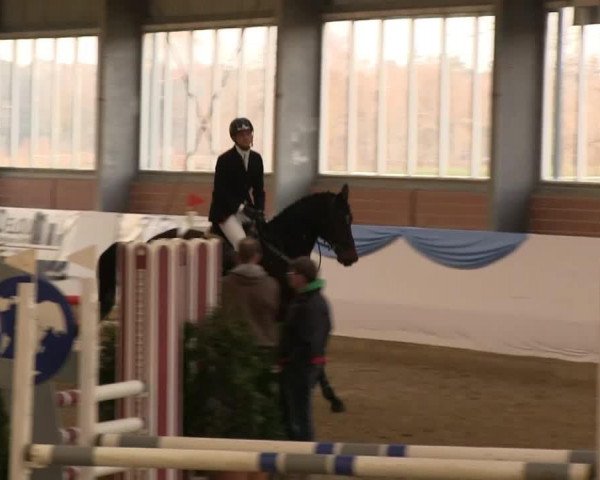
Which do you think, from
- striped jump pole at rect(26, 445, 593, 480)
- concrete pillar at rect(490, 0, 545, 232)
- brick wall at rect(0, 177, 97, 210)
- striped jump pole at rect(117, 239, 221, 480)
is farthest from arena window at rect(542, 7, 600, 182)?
striped jump pole at rect(26, 445, 593, 480)

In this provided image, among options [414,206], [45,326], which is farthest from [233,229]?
[414,206]

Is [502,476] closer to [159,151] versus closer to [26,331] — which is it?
[26,331]

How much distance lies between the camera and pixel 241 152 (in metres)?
9.74

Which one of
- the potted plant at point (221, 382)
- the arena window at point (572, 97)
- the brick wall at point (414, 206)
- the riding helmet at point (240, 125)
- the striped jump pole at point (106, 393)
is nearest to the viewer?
the striped jump pole at point (106, 393)

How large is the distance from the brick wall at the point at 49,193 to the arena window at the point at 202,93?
0.98 metres

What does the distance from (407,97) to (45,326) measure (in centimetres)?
1258

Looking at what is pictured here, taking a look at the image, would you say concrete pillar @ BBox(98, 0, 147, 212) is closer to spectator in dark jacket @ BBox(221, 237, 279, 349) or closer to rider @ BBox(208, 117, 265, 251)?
rider @ BBox(208, 117, 265, 251)

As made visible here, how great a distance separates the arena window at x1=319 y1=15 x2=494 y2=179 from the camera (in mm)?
15852

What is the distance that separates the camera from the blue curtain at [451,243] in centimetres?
1180

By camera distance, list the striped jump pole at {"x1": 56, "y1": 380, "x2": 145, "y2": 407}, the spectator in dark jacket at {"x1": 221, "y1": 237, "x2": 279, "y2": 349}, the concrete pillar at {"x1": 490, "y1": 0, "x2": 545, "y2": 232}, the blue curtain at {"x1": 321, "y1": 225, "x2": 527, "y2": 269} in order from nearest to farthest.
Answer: the striped jump pole at {"x1": 56, "y1": 380, "x2": 145, "y2": 407}
the spectator in dark jacket at {"x1": 221, "y1": 237, "x2": 279, "y2": 349}
the blue curtain at {"x1": 321, "y1": 225, "x2": 527, "y2": 269}
the concrete pillar at {"x1": 490, "y1": 0, "x2": 545, "y2": 232}

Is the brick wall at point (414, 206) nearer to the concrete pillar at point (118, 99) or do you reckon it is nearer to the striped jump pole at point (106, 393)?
the concrete pillar at point (118, 99)

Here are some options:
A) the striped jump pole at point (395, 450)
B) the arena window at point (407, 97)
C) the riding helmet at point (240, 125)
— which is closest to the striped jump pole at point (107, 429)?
the striped jump pole at point (395, 450)

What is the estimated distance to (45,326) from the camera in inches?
169

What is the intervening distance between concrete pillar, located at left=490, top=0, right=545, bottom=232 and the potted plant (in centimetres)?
917
